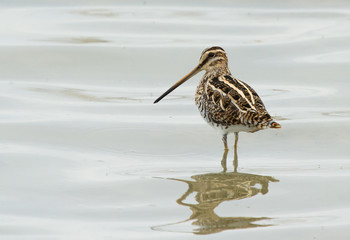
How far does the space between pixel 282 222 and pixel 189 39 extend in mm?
8032

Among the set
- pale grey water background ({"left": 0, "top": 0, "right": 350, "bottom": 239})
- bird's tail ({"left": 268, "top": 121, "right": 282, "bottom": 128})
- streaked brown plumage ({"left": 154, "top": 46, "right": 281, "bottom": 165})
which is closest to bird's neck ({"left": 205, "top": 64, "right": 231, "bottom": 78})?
streaked brown plumage ({"left": 154, "top": 46, "right": 281, "bottom": 165})

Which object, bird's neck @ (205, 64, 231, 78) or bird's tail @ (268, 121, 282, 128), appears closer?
bird's tail @ (268, 121, 282, 128)

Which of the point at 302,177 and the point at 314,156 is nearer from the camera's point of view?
the point at 302,177

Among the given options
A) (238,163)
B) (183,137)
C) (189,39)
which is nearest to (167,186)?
(238,163)

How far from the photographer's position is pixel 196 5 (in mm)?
16422

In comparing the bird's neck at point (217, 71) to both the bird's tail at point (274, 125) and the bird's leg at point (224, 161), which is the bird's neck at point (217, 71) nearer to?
the bird's leg at point (224, 161)

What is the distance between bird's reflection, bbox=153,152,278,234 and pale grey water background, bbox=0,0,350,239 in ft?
0.07

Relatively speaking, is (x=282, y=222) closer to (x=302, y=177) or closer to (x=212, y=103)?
(x=302, y=177)

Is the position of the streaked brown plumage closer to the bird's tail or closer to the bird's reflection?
the bird's tail

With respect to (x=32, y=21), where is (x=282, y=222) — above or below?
below

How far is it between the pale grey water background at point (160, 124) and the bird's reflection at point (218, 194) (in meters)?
0.02

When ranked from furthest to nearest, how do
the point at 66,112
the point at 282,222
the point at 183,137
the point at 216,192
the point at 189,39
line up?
1. the point at 189,39
2. the point at 66,112
3. the point at 183,137
4. the point at 216,192
5. the point at 282,222

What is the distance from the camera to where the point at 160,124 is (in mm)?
9852

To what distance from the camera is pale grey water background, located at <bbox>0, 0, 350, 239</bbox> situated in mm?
6746
